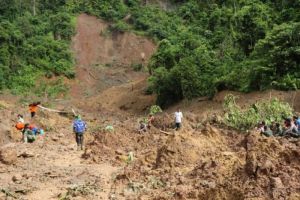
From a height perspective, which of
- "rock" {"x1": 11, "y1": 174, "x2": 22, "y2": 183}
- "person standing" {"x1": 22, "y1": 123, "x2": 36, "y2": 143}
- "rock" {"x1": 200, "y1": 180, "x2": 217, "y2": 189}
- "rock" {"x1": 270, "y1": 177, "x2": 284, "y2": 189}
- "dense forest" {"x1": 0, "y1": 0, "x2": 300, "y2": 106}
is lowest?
"dense forest" {"x1": 0, "y1": 0, "x2": 300, "y2": 106}

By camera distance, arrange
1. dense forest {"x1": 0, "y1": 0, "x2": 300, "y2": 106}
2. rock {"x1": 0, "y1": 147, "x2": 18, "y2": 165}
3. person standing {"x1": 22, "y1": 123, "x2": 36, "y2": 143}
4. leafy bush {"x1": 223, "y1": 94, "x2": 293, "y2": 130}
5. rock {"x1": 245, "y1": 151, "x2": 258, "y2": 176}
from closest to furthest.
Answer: rock {"x1": 245, "y1": 151, "x2": 258, "y2": 176} < rock {"x1": 0, "y1": 147, "x2": 18, "y2": 165} < leafy bush {"x1": 223, "y1": 94, "x2": 293, "y2": 130} < person standing {"x1": 22, "y1": 123, "x2": 36, "y2": 143} < dense forest {"x1": 0, "y1": 0, "x2": 300, "y2": 106}

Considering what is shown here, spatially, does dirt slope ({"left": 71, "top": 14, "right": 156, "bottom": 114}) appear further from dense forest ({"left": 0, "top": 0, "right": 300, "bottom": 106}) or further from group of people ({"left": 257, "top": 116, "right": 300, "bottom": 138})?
group of people ({"left": 257, "top": 116, "right": 300, "bottom": 138})

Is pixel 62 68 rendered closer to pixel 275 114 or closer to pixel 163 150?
pixel 275 114

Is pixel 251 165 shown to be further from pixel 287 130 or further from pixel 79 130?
pixel 79 130

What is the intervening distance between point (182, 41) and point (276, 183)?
28859mm

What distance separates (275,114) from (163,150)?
7.09 m

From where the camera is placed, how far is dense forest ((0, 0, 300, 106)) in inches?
1053

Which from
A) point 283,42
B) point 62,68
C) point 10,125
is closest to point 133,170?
point 10,125

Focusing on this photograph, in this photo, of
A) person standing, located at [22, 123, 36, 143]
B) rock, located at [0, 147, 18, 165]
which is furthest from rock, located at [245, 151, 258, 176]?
person standing, located at [22, 123, 36, 143]

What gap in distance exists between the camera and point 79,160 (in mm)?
15727

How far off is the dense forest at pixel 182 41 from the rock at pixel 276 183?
57.8ft

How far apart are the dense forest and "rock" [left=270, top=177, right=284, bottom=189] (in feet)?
57.8

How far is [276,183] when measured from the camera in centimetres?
806

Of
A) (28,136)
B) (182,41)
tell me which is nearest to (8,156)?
(28,136)
